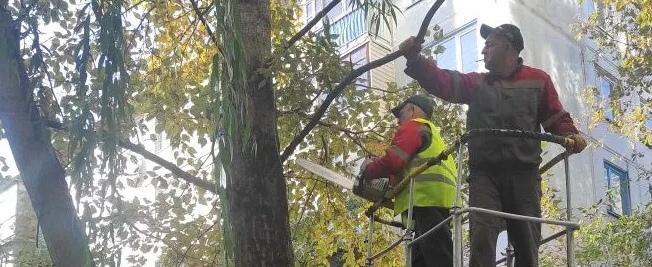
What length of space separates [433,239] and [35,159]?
219cm

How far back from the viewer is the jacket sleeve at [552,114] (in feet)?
14.4

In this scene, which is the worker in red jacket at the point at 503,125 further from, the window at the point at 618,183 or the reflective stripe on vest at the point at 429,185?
the window at the point at 618,183

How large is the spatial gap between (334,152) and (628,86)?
20.4 ft

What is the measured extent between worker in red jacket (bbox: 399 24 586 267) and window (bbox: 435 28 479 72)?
11.1 m

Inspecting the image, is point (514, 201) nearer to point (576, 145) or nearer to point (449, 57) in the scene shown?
point (576, 145)

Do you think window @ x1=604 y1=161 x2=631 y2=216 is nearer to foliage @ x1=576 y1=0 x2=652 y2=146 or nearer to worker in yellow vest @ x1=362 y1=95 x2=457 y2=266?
foliage @ x1=576 y1=0 x2=652 y2=146

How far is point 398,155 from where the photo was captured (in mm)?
4738

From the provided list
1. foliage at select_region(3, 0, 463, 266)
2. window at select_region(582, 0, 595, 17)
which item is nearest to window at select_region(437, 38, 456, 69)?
window at select_region(582, 0, 595, 17)

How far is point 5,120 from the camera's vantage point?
15.7ft

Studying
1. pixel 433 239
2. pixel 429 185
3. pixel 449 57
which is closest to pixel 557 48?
pixel 449 57

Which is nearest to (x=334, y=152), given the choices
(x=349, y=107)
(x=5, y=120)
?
(x=349, y=107)

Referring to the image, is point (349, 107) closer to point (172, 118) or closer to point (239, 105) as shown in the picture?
point (172, 118)

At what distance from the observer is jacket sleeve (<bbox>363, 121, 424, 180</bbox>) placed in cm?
474

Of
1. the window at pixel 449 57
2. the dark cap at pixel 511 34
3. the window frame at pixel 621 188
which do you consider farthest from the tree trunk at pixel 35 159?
the window frame at pixel 621 188
